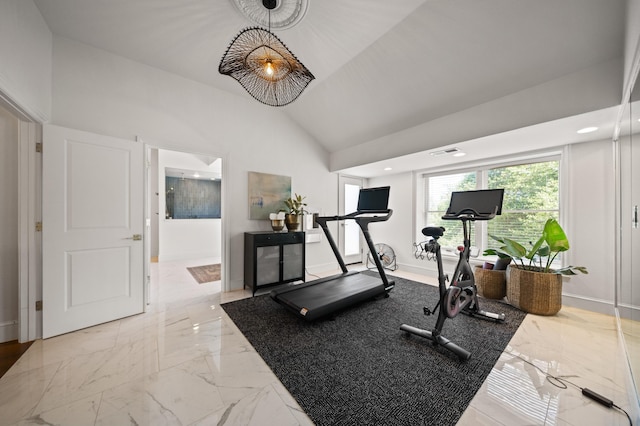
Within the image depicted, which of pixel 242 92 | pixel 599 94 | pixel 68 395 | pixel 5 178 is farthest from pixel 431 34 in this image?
pixel 5 178

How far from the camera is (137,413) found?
1.33m

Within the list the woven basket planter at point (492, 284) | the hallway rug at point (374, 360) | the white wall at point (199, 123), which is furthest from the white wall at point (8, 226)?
the woven basket planter at point (492, 284)

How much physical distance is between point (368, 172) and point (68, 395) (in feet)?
15.9

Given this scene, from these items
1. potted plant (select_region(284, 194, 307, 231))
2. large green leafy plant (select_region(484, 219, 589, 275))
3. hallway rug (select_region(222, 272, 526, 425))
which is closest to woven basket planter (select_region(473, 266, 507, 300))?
hallway rug (select_region(222, 272, 526, 425))

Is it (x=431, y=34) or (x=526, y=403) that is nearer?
(x=526, y=403)

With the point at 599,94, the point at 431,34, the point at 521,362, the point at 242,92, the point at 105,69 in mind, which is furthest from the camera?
the point at 242,92

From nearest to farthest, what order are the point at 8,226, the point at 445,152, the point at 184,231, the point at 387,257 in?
1. the point at 8,226
2. the point at 445,152
3. the point at 387,257
4. the point at 184,231

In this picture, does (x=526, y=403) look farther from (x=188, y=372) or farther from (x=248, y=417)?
(x=188, y=372)

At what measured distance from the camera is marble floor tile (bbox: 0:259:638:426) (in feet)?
4.32

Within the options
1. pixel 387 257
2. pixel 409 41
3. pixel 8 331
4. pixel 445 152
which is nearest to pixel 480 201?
pixel 445 152

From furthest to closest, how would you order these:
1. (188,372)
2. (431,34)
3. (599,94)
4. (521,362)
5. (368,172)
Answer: (368,172) < (431,34) < (599,94) < (521,362) < (188,372)

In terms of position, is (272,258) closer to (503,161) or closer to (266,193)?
(266,193)

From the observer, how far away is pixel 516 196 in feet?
11.5

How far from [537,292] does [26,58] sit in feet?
18.4
